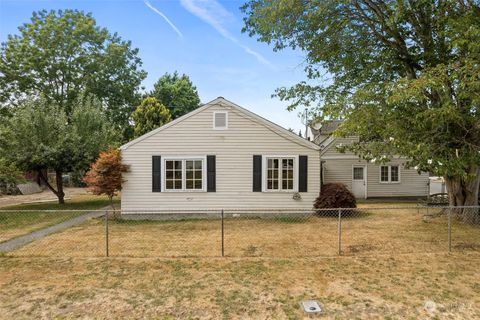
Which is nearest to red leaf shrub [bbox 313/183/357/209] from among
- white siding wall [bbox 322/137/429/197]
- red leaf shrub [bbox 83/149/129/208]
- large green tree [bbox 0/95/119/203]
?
white siding wall [bbox 322/137/429/197]

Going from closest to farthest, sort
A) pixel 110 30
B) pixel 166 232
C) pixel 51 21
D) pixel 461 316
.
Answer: pixel 461 316 → pixel 166 232 → pixel 51 21 → pixel 110 30

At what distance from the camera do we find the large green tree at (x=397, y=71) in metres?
7.08

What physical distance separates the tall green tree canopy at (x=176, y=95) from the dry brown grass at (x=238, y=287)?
3282 cm

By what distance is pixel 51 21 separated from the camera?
23484 millimetres

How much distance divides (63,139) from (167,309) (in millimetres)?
12717

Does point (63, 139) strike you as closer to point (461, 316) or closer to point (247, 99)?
point (461, 316)

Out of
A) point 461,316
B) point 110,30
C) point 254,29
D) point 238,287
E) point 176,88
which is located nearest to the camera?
point 461,316

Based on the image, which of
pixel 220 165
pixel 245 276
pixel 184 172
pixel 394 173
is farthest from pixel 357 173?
pixel 245 276

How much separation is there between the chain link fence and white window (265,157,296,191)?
1114 mm

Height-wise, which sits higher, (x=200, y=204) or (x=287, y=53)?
(x=287, y=53)

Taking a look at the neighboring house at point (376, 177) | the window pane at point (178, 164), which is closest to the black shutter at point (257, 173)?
the window pane at point (178, 164)

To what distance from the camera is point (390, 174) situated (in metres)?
17.9

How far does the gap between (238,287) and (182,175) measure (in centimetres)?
741

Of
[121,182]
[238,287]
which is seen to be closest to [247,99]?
[121,182]
